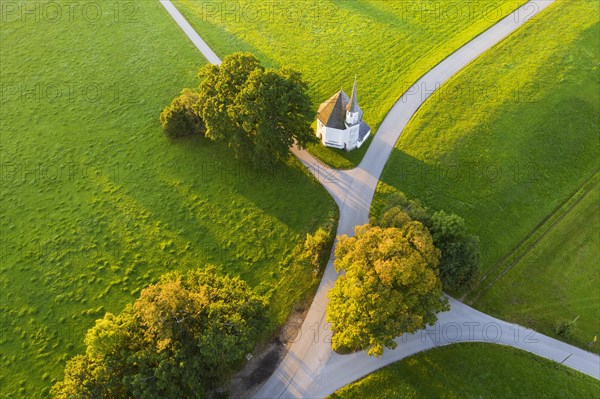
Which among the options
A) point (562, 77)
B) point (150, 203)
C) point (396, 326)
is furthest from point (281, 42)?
point (396, 326)

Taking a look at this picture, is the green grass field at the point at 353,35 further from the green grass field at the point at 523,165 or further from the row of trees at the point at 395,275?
the row of trees at the point at 395,275

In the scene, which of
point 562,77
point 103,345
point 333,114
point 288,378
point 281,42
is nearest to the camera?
point 103,345

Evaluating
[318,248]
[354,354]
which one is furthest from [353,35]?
[354,354]

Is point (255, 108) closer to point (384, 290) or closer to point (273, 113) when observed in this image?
point (273, 113)

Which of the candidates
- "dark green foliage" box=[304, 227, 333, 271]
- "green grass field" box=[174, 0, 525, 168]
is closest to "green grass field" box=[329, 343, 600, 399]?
"dark green foliage" box=[304, 227, 333, 271]

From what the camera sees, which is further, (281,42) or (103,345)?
(281,42)

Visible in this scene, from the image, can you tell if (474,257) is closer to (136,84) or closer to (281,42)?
(281,42)

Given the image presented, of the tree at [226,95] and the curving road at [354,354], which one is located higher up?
the tree at [226,95]

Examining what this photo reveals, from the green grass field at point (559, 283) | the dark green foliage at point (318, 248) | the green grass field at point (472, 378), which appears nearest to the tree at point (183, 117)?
the dark green foliage at point (318, 248)
